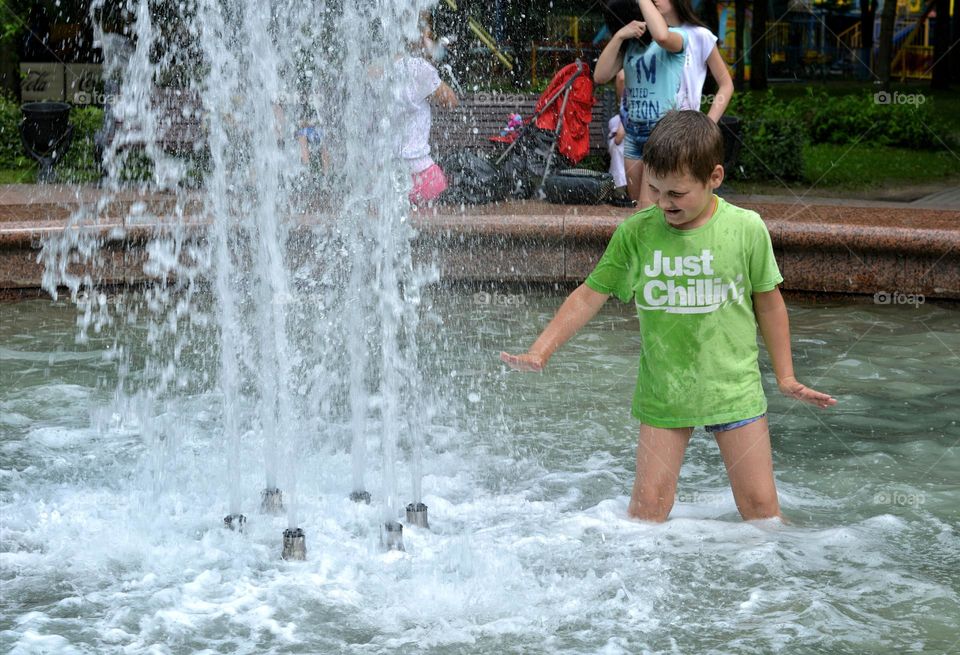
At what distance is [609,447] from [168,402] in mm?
1937

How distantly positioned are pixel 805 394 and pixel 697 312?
0.38m

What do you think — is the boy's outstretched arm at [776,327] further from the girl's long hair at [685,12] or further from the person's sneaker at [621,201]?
the person's sneaker at [621,201]

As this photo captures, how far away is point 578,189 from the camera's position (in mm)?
9547

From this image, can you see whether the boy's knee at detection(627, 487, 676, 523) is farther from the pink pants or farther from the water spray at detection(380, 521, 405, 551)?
the pink pants

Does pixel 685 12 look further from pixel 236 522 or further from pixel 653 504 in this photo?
pixel 236 522

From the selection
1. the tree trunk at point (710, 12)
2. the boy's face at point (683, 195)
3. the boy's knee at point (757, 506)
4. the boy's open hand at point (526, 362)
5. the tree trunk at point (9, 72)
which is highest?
the tree trunk at point (710, 12)

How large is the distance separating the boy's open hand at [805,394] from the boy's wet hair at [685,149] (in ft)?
1.96

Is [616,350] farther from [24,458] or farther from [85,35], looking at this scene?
[85,35]

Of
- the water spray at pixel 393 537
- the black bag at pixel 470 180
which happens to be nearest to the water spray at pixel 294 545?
the water spray at pixel 393 537

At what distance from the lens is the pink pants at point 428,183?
7.62 metres

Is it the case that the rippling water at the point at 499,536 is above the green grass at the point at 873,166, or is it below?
below

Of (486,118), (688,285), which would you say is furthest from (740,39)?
(688,285)

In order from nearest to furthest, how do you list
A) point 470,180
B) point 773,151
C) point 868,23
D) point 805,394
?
1. point 805,394
2. point 470,180
3. point 773,151
4. point 868,23

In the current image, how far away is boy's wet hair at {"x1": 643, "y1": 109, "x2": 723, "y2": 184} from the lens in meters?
3.50
